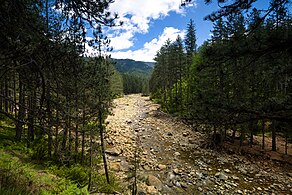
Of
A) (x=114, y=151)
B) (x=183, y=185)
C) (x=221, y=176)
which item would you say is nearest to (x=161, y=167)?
(x=183, y=185)

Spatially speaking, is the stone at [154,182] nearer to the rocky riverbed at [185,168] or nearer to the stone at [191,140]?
the rocky riverbed at [185,168]

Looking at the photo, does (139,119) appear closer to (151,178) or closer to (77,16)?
(151,178)

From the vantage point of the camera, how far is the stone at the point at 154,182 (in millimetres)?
8175

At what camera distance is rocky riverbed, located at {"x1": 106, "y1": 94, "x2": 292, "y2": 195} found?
8109 millimetres

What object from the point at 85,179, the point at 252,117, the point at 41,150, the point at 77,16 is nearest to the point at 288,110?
the point at 252,117

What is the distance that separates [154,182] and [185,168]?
2436mm

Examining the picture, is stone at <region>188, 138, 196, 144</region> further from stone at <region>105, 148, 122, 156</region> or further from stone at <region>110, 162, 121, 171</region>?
stone at <region>110, 162, 121, 171</region>

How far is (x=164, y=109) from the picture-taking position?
26078 mm

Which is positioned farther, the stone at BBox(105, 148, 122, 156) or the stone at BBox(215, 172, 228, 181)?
the stone at BBox(105, 148, 122, 156)

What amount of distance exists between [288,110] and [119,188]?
21.9ft

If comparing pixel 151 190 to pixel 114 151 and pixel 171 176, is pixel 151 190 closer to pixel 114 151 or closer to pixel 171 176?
pixel 171 176

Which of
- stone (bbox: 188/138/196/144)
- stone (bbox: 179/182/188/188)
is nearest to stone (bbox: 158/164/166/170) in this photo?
stone (bbox: 179/182/188/188)

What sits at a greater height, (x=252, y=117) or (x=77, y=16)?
(x=77, y=16)

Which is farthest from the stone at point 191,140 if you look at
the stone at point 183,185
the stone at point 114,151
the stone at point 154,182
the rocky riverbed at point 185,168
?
the stone at point 154,182
